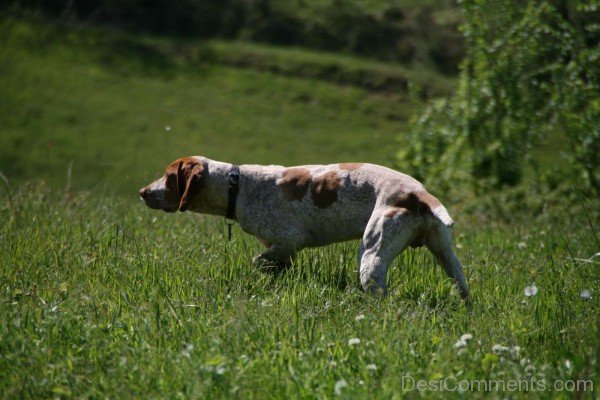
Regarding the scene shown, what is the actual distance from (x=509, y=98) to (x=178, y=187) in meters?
10.6

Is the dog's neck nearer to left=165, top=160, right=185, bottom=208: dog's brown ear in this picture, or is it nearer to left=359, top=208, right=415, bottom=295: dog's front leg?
left=165, top=160, right=185, bottom=208: dog's brown ear

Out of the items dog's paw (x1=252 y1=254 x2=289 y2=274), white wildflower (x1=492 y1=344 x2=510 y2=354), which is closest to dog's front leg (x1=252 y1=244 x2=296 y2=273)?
dog's paw (x1=252 y1=254 x2=289 y2=274)

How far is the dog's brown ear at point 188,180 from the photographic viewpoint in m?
6.93

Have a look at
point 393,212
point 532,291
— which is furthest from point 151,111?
point 532,291

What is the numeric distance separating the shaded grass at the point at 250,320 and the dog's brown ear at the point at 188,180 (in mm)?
464

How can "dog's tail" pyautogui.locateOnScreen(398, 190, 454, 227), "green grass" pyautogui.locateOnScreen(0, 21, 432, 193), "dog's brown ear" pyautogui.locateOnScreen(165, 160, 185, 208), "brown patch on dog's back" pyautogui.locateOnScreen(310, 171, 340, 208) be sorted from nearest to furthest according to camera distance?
"dog's tail" pyautogui.locateOnScreen(398, 190, 454, 227), "brown patch on dog's back" pyautogui.locateOnScreen(310, 171, 340, 208), "dog's brown ear" pyautogui.locateOnScreen(165, 160, 185, 208), "green grass" pyautogui.locateOnScreen(0, 21, 432, 193)

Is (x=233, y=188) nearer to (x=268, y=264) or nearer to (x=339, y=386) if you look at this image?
(x=268, y=264)

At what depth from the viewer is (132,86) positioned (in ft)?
82.5

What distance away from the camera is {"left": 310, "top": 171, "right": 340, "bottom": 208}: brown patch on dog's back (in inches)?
260

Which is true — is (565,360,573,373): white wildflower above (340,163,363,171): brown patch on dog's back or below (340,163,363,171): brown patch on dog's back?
below

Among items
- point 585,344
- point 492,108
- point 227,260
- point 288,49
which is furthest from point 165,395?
point 288,49

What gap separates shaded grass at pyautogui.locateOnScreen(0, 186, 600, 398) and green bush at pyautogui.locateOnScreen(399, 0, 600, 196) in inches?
297

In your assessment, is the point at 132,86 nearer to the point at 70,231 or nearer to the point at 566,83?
the point at 566,83

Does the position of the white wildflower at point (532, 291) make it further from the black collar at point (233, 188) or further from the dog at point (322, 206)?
the black collar at point (233, 188)
